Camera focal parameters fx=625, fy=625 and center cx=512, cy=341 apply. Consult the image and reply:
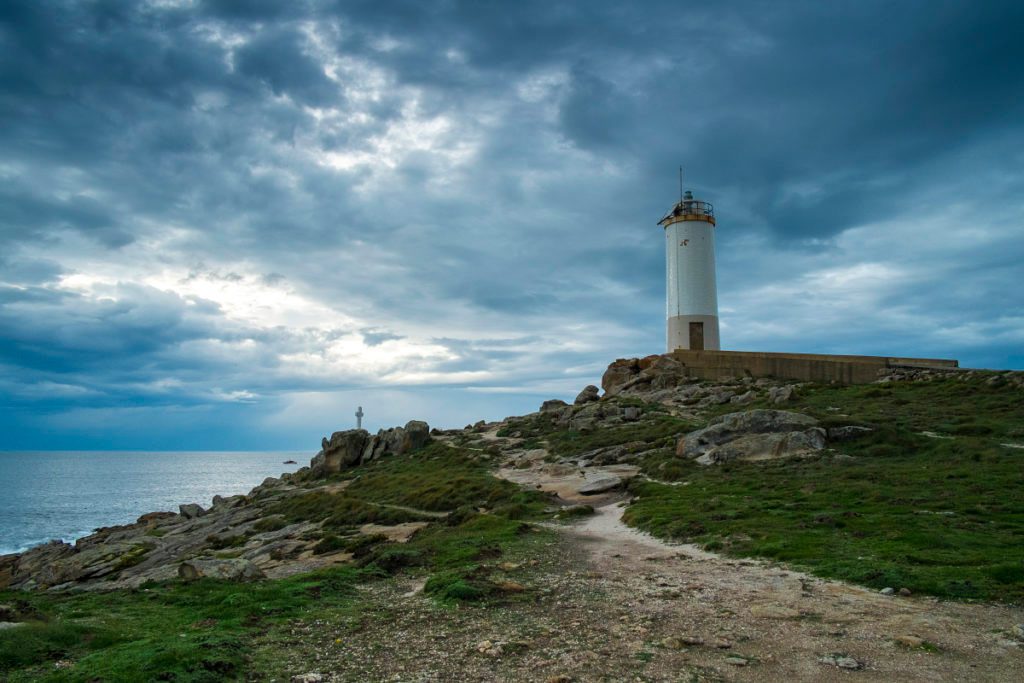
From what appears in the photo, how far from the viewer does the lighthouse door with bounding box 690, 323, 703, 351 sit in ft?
181

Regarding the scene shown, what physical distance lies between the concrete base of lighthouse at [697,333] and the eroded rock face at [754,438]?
24863 millimetres

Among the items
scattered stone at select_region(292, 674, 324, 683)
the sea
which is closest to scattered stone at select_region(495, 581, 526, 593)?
scattered stone at select_region(292, 674, 324, 683)

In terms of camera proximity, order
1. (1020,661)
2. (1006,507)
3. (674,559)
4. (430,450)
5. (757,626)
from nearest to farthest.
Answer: (1020,661) < (757,626) < (674,559) < (1006,507) < (430,450)

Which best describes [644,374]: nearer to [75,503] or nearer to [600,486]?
[600,486]

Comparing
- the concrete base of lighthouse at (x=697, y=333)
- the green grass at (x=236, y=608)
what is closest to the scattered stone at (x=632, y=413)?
the concrete base of lighthouse at (x=697, y=333)

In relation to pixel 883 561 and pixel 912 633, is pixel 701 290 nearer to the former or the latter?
pixel 883 561

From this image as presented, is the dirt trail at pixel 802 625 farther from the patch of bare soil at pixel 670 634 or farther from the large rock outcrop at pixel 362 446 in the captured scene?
the large rock outcrop at pixel 362 446

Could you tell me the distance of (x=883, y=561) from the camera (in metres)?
13.4

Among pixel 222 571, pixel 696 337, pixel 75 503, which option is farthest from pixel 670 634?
pixel 75 503

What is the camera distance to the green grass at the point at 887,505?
1284cm

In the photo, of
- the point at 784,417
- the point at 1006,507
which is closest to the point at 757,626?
the point at 1006,507

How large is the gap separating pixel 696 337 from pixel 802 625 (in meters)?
46.7

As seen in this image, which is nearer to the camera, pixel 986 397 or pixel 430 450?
pixel 986 397

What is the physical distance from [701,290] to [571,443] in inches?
908
